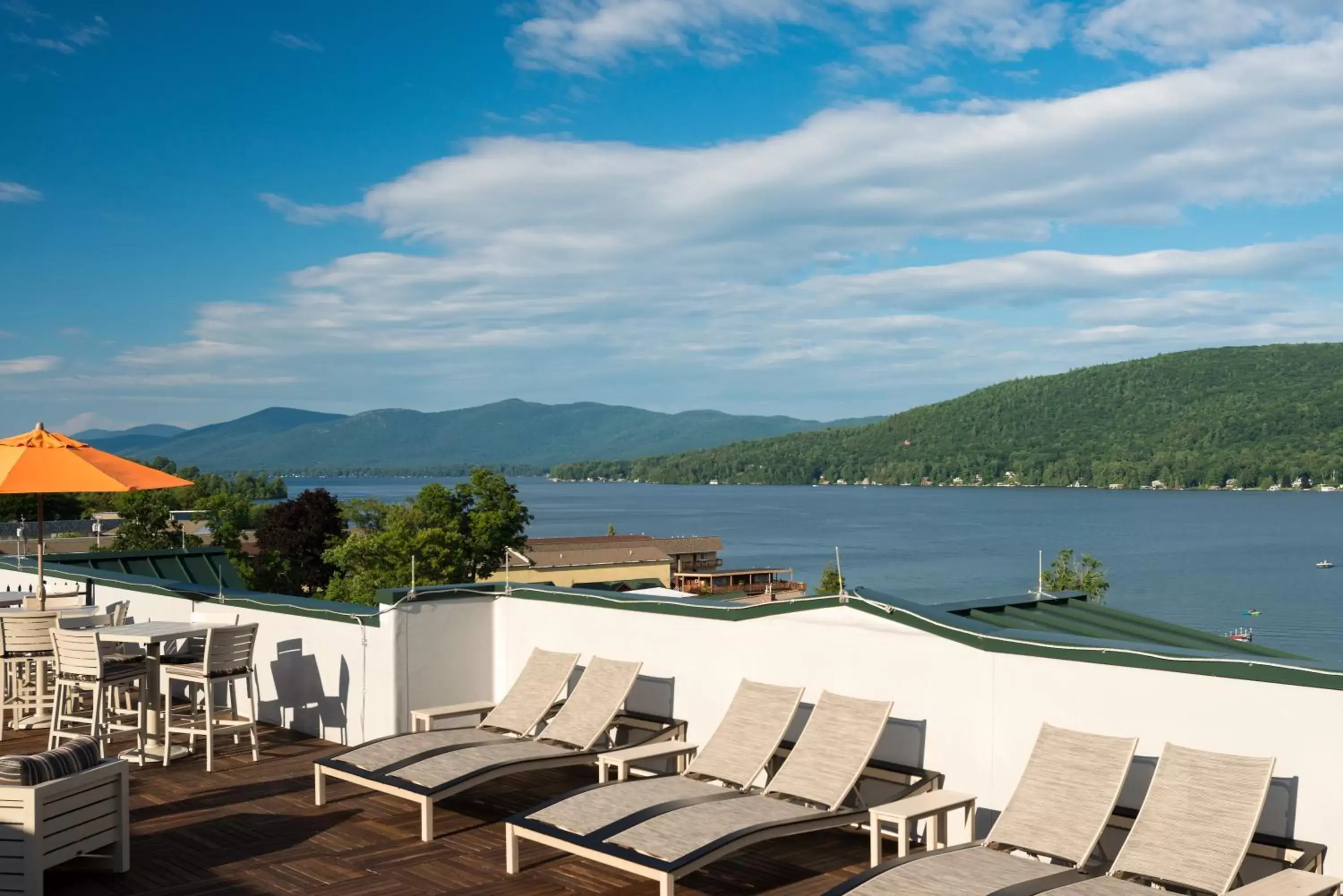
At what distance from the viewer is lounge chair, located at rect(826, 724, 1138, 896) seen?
13.2ft

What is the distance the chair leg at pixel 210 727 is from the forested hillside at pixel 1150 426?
128015 millimetres

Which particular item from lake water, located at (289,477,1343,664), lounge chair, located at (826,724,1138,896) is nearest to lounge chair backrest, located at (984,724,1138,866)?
lounge chair, located at (826,724,1138,896)

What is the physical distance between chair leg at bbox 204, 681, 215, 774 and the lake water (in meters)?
39.2

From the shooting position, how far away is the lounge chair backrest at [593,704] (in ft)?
20.3

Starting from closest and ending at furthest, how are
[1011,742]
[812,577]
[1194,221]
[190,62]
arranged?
[1011,742]
[190,62]
[1194,221]
[812,577]

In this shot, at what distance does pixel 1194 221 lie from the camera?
189 ft

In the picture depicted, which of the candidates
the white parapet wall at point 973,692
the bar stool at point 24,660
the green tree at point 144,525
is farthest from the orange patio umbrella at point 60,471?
the green tree at point 144,525

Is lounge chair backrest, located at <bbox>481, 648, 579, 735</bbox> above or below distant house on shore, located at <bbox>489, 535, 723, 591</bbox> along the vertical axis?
above

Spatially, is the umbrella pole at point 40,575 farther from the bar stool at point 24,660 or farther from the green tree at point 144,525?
the green tree at point 144,525

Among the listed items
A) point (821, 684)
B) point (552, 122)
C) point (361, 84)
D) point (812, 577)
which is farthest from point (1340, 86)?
point (812, 577)

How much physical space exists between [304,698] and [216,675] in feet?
3.01

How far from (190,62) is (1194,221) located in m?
46.8

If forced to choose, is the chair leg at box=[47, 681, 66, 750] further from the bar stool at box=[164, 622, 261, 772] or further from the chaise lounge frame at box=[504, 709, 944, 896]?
the chaise lounge frame at box=[504, 709, 944, 896]

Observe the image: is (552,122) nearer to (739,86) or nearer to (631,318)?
(739,86)
